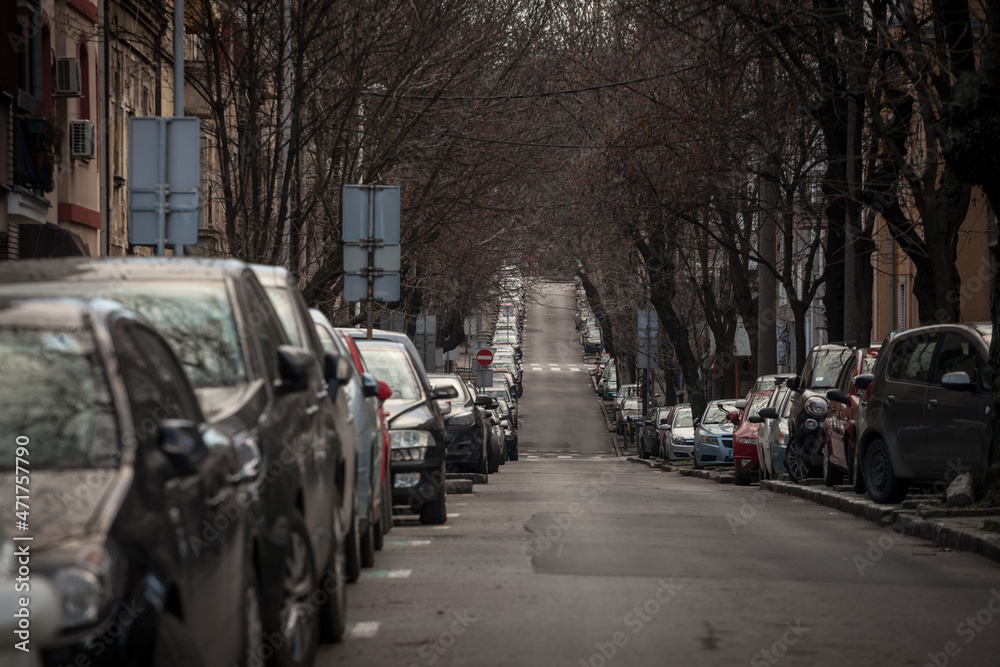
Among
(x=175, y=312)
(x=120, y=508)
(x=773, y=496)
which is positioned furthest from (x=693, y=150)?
(x=120, y=508)

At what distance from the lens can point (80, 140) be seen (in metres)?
25.3

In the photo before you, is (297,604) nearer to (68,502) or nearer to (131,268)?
(131,268)

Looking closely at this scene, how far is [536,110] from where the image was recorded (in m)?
32.3

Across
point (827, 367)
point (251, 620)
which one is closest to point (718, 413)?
point (827, 367)

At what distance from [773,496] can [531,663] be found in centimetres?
1445

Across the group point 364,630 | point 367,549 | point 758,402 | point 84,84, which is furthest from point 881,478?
point 84,84

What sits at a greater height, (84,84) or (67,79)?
(84,84)

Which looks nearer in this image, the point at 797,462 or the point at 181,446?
the point at 181,446

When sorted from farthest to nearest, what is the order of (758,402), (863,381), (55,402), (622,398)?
(622,398) → (758,402) → (863,381) → (55,402)

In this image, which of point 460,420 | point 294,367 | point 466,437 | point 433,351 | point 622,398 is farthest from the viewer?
point 622,398

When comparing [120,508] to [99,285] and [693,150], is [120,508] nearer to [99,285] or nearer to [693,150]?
[99,285]

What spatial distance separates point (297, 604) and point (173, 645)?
210 centimetres

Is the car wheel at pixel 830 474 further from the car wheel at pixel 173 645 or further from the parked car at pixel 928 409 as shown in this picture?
the car wheel at pixel 173 645

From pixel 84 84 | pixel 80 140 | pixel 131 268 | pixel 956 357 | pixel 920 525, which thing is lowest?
pixel 920 525
